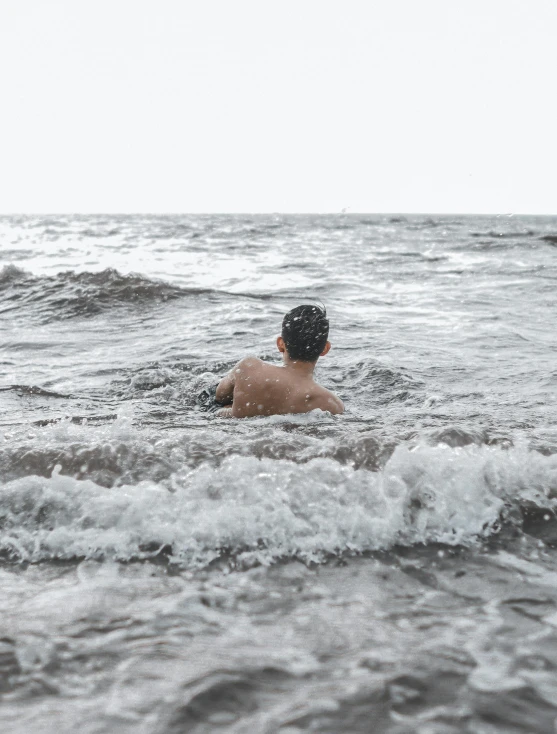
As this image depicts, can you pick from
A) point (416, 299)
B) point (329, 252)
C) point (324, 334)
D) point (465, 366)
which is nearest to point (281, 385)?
point (324, 334)

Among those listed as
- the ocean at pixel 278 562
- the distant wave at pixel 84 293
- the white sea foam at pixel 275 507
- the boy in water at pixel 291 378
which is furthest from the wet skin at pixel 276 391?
the distant wave at pixel 84 293

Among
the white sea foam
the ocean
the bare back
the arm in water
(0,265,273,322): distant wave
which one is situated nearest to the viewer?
the ocean

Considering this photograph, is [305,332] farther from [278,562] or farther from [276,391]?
[278,562]

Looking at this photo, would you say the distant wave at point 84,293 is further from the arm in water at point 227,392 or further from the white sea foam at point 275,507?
Answer: the white sea foam at point 275,507

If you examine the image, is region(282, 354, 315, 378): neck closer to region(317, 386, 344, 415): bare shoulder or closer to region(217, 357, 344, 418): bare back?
region(217, 357, 344, 418): bare back

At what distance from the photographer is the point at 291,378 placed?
174 inches

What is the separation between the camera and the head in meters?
4.40

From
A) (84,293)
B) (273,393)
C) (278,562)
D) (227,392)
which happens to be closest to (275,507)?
(278,562)

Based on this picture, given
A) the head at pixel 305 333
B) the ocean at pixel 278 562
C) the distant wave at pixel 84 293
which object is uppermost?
the head at pixel 305 333

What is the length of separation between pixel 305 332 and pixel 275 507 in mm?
1736

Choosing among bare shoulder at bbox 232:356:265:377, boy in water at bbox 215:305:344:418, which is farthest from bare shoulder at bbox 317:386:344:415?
bare shoulder at bbox 232:356:265:377

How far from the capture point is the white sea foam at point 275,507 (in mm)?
2723

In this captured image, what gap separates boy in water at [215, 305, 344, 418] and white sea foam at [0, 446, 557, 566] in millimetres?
1166

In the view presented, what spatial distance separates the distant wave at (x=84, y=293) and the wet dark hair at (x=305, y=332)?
605cm
